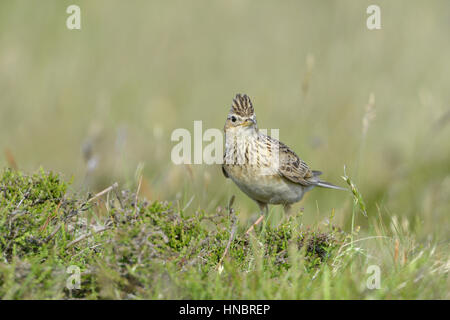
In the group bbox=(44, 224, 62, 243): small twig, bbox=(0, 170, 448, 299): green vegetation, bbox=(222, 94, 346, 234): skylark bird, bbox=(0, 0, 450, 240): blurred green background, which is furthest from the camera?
bbox=(0, 0, 450, 240): blurred green background

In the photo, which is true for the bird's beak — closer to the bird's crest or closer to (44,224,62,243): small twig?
the bird's crest

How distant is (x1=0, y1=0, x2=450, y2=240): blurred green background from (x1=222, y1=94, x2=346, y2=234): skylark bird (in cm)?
272

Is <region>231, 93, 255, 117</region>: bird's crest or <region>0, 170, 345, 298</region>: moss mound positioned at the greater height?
<region>231, 93, 255, 117</region>: bird's crest

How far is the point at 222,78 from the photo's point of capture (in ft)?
38.8

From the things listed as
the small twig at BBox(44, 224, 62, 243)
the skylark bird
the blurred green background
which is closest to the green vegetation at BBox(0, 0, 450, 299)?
the blurred green background

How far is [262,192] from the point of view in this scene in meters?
6.35

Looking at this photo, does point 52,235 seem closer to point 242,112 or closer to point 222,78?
point 242,112

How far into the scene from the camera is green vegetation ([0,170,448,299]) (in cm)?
391

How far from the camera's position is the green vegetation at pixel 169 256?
3.91 metres

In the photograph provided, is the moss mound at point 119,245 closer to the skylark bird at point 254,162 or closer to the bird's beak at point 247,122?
the skylark bird at point 254,162

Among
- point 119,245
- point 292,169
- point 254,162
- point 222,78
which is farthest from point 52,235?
point 222,78

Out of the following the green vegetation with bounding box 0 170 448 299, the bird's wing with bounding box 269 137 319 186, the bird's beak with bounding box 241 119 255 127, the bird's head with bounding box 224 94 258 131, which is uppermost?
the bird's head with bounding box 224 94 258 131
